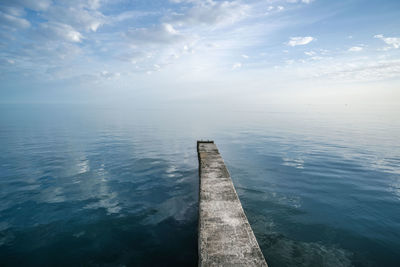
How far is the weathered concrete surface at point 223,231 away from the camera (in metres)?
4.90

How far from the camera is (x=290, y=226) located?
841cm

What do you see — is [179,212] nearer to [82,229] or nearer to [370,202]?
[82,229]

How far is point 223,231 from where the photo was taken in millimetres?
5996

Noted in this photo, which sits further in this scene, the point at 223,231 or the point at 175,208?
the point at 175,208

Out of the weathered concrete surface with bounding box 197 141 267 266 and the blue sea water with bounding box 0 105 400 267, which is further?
the blue sea water with bounding box 0 105 400 267

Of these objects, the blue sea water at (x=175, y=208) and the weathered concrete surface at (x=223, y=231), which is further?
the blue sea water at (x=175, y=208)

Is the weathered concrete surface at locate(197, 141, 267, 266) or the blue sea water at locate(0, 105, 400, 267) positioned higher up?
the weathered concrete surface at locate(197, 141, 267, 266)

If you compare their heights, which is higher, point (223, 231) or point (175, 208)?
point (223, 231)

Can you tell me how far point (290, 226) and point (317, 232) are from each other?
3.38ft

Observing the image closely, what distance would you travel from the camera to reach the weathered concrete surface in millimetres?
4898

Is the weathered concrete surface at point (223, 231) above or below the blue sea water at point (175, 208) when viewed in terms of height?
above

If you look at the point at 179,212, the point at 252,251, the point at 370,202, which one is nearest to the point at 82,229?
the point at 179,212

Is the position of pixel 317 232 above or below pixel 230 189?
below

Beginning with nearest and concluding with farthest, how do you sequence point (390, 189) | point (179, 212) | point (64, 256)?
point (64, 256), point (179, 212), point (390, 189)
